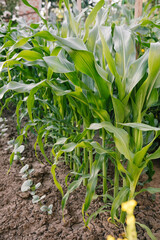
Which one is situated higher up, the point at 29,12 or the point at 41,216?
the point at 29,12

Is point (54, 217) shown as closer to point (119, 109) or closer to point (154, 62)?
point (119, 109)

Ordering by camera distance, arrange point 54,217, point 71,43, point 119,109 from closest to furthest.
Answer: point 71,43 < point 119,109 < point 54,217

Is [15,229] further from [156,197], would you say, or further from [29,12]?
[29,12]

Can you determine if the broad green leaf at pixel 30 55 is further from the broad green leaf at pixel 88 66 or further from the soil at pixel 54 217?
the soil at pixel 54 217

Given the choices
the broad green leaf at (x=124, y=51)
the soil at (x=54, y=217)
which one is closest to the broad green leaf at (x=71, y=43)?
the broad green leaf at (x=124, y=51)

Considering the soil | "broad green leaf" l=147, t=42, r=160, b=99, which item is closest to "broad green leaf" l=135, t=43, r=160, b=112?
"broad green leaf" l=147, t=42, r=160, b=99

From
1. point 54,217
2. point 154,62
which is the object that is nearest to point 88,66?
point 154,62

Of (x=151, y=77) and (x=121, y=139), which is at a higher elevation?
(x=151, y=77)

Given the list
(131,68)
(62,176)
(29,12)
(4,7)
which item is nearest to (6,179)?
(62,176)

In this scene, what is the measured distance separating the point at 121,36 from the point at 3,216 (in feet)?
3.24

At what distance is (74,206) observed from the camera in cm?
109

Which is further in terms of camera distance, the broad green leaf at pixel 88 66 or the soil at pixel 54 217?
the soil at pixel 54 217

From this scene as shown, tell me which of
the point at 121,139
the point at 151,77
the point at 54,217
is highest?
the point at 151,77

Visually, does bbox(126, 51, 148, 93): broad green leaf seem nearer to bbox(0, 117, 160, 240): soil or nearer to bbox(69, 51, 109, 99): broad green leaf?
A: bbox(69, 51, 109, 99): broad green leaf
